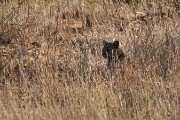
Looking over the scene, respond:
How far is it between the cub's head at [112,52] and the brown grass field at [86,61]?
0.33ft

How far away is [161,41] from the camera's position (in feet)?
22.2

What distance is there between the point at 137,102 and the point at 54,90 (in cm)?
97

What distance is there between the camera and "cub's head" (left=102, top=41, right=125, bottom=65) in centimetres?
652

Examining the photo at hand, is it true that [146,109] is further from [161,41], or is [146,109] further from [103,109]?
[161,41]

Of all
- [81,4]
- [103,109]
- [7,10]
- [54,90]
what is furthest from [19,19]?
[103,109]

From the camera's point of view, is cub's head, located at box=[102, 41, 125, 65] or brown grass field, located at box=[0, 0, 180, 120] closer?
brown grass field, located at box=[0, 0, 180, 120]

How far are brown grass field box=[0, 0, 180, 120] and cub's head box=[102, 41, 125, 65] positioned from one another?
102 millimetres

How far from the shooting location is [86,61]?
6.52 meters

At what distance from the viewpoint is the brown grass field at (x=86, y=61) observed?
5.17 meters

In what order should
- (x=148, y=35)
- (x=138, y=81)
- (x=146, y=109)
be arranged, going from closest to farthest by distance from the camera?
(x=146, y=109) < (x=138, y=81) < (x=148, y=35)

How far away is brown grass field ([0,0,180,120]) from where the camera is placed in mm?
5172

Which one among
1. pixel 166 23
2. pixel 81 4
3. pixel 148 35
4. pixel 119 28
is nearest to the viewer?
pixel 148 35

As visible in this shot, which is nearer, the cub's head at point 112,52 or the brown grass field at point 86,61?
the brown grass field at point 86,61

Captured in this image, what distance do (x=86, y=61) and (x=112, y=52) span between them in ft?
1.26
